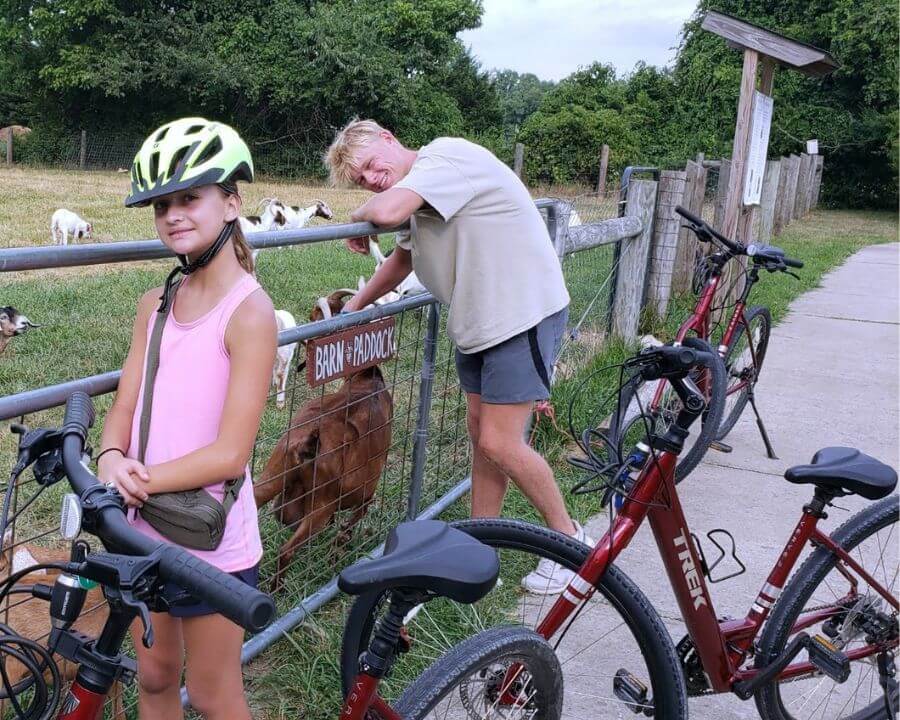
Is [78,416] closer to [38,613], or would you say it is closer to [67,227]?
[38,613]

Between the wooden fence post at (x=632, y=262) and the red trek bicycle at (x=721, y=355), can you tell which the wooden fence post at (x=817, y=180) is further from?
the red trek bicycle at (x=721, y=355)

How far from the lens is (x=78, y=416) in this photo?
61.4 inches

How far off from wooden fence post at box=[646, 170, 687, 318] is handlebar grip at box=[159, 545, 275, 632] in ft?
22.3

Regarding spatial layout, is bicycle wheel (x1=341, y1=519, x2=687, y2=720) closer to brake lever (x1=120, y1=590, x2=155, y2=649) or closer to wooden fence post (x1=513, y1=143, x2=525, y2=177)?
brake lever (x1=120, y1=590, x2=155, y2=649)

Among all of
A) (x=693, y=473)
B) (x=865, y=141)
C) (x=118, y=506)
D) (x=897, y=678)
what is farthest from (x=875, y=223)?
(x=118, y=506)

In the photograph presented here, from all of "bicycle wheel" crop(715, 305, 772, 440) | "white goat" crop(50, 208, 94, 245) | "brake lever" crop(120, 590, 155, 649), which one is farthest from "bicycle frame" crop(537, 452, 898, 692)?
"white goat" crop(50, 208, 94, 245)

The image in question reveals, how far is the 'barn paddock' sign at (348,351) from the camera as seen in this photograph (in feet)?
9.69

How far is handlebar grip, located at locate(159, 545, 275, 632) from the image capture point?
1.11 metres

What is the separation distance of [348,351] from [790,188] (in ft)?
66.5

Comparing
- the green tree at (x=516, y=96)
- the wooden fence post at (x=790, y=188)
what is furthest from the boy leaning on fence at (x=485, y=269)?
the green tree at (x=516, y=96)

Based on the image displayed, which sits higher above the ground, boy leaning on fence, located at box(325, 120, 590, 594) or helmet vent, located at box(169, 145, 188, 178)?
helmet vent, located at box(169, 145, 188, 178)

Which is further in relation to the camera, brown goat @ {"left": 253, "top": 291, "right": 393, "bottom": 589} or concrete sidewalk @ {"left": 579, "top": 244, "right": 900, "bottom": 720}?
concrete sidewalk @ {"left": 579, "top": 244, "right": 900, "bottom": 720}

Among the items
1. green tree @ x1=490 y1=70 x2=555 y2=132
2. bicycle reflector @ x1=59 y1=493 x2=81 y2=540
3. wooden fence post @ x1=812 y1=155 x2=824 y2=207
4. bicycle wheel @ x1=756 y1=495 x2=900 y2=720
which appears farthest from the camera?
green tree @ x1=490 y1=70 x2=555 y2=132

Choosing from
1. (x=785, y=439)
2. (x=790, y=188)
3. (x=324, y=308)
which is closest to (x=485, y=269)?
(x=324, y=308)
